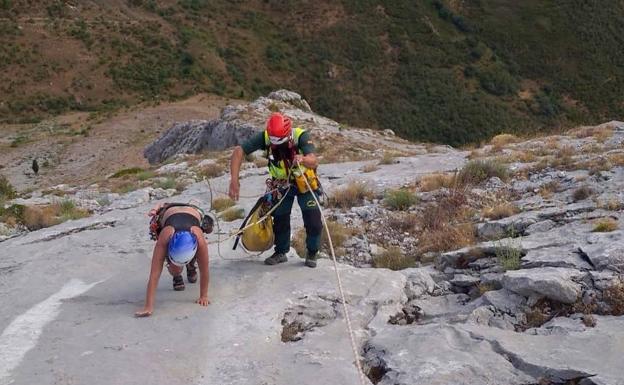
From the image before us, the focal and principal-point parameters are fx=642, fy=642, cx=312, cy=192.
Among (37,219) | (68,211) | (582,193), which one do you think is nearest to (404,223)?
(582,193)

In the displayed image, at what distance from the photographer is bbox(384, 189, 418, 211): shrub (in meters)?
9.46

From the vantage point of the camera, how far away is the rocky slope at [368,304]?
14.9ft

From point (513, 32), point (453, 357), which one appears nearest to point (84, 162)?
point (453, 357)

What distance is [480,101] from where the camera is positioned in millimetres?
57656

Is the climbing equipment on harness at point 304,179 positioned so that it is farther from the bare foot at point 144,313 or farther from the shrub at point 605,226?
the shrub at point 605,226

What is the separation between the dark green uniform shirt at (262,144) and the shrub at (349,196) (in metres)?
3.59

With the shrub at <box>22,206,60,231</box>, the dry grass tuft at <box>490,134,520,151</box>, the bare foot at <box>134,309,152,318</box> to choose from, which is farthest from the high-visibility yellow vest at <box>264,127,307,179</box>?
the dry grass tuft at <box>490,134,520,151</box>

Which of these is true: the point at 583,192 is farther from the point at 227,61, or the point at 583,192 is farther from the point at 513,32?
the point at 513,32

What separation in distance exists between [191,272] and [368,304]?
178 cm

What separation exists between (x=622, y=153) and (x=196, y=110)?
34.5 metres

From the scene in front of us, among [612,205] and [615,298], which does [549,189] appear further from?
[615,298]

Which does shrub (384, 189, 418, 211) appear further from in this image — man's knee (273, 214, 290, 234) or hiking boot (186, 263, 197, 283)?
hiking boot (186, 263, 197, 283)

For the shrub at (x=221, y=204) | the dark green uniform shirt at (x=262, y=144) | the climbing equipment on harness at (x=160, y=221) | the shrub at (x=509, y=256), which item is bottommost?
the shrub at (x=221, y=204)

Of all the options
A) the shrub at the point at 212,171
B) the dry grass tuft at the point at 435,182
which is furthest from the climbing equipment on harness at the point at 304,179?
the shrub at the point at 212,171
